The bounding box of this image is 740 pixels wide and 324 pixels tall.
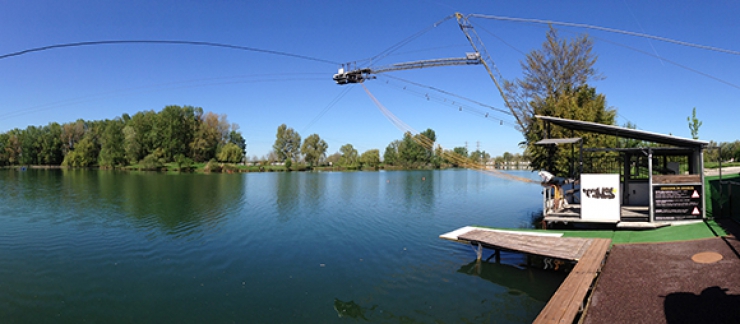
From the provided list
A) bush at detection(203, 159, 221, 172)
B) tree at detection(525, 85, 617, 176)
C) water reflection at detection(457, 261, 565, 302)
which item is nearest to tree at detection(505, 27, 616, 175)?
tree at detection(525, 85, 617, 176)

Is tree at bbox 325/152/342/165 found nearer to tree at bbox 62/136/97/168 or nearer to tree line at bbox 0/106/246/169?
tree line at bbox 0/106/246/169

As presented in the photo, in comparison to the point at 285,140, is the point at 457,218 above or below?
below

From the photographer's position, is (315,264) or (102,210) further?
(102,210)

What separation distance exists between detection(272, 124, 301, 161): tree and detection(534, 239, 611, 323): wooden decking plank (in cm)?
13303

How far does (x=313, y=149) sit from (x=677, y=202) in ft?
422

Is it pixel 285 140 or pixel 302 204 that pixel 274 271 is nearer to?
pixel 302 204

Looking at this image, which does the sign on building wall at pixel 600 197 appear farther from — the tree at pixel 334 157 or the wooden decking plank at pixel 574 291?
the tree at pixel 334 157

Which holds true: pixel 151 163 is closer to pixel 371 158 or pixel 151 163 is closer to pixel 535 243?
pixel 371 158

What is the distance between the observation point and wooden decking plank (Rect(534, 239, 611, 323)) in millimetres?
6734

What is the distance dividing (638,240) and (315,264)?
10.7 meters

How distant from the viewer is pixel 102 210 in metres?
25.2

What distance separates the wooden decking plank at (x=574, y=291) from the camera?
673 cm

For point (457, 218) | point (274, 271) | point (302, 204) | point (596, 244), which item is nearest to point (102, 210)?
point (302, 204)

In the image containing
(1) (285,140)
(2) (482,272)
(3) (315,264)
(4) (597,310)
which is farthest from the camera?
(1) (285,140)
